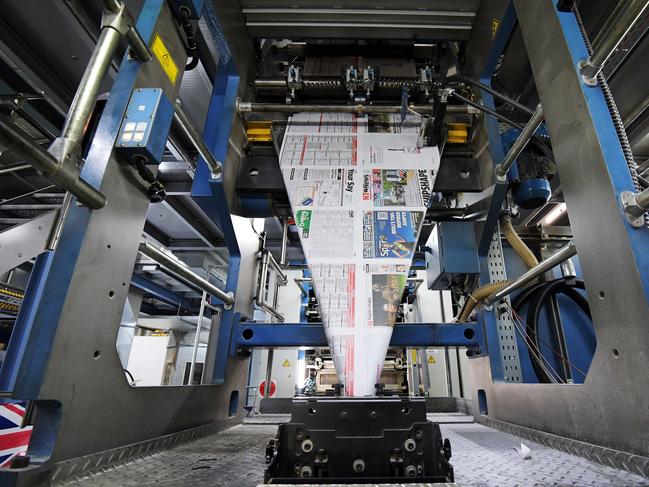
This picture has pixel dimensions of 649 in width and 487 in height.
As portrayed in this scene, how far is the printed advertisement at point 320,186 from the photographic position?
159 centimetres

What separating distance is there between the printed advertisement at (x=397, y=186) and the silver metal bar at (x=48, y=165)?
43.3 inches

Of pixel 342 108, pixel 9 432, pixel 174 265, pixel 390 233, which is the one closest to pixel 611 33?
pixel 390 233

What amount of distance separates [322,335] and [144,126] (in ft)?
3.61

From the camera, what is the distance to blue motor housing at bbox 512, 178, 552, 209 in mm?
1632

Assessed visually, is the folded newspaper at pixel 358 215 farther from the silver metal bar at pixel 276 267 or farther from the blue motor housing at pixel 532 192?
the silver metal bar at pixel 276 267

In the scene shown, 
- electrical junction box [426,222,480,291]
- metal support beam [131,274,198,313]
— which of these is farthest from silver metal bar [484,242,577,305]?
metal support beam [131,274,198,313]

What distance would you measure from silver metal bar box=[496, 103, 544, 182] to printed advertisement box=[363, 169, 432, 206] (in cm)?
32

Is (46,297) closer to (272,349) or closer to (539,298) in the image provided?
(272,349)

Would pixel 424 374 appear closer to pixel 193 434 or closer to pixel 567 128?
pixel 193 434

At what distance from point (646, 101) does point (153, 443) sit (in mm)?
3110

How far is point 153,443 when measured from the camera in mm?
988

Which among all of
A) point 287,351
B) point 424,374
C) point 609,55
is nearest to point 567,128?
point 609,55

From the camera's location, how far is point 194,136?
4.08ft

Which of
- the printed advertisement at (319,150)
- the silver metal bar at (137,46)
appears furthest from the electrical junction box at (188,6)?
the printed advertisement at (319,150)
